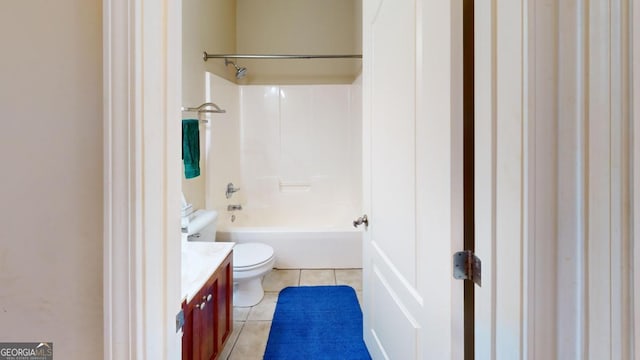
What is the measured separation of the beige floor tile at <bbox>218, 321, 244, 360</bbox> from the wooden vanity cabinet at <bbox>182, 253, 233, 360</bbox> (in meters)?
0.17

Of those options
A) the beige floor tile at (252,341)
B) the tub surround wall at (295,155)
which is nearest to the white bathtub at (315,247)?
the tub surround wall at (295,155)

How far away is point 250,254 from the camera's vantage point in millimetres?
2381

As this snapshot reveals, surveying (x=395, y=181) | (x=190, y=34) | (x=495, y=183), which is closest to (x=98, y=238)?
(x=495, y=183)

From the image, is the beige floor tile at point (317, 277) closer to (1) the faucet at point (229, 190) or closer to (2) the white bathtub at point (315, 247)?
(2) the white bathtub at point (315, 247)

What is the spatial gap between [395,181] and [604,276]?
2.72 feet

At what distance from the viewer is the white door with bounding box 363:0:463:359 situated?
788 millimetres

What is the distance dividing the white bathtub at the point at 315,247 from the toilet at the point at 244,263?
38 cm

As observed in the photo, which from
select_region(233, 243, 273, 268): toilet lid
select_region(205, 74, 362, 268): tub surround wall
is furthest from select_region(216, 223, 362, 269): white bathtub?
select_region(205, 74, 362, 268): tub surround wall

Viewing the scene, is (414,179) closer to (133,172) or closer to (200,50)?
(133,172)

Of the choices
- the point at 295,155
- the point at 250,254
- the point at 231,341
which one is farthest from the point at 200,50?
the point at 231,341

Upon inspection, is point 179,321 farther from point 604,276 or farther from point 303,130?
point 303,130

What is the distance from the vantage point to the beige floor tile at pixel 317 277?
271 cm

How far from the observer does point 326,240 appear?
291 centimetres

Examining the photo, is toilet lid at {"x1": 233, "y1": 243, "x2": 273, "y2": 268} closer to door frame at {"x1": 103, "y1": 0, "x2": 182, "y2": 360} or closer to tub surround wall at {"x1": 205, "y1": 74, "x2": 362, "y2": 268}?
tub surround wall at {"x1": 205, "y1": 74, "x2": 362, "y2": 268}
